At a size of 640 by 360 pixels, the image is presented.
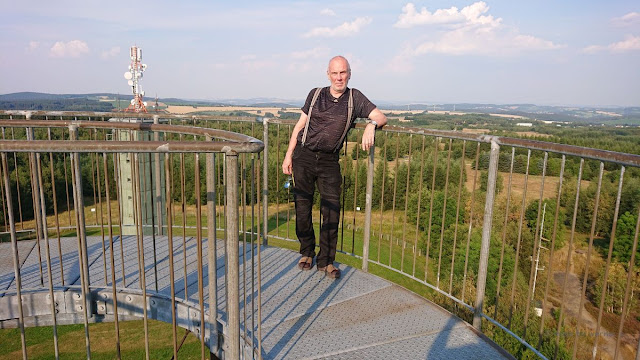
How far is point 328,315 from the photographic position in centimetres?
356

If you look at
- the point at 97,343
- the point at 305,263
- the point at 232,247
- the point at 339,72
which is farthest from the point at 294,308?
the point at 97,343

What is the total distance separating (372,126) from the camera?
3912 mm

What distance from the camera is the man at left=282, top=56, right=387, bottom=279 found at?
3.88 metres

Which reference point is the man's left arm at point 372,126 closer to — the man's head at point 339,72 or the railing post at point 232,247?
the man's head at point 339,72

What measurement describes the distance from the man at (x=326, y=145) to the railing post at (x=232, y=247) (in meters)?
1.79

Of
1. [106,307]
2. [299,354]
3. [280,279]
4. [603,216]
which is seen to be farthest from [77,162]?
[603,216]

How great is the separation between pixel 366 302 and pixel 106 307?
2.24 metres

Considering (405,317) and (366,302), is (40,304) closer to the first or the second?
(366,302)

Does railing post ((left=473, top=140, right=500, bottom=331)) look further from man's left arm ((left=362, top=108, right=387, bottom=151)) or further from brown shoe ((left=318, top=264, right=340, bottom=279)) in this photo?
brown shoe ((left=318, top=264, right=340, bottom=279))

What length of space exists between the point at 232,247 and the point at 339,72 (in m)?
2.04

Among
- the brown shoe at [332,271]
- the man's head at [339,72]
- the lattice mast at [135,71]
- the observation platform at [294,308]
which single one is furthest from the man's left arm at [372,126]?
the lattice mast at [135,71]

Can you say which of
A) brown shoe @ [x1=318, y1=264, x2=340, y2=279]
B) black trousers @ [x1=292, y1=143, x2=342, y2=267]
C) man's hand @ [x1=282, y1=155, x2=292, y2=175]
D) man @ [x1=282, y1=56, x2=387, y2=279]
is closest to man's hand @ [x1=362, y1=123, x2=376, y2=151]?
man @ [x1=282, y1=56, x2=387, y2=279]

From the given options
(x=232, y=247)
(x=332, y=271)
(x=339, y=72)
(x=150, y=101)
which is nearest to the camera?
(x=232, y=247)

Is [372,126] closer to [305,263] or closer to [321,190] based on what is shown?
[321,190]
